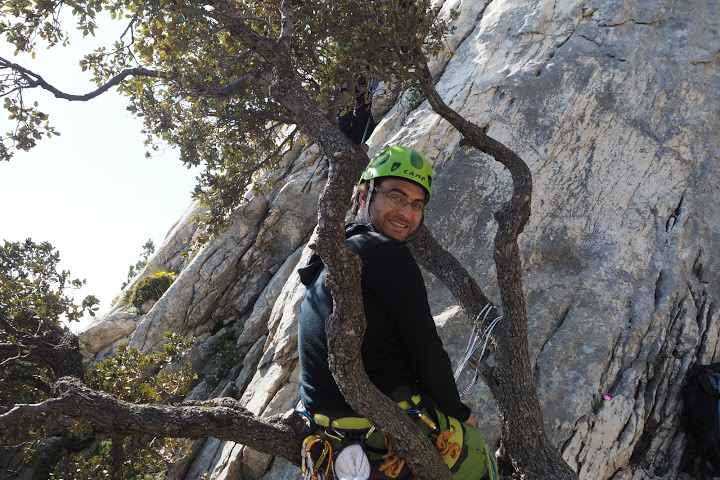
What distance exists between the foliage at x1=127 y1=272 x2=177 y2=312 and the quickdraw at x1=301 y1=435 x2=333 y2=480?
16637mm

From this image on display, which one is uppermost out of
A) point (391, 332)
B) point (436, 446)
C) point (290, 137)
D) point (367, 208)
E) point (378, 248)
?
point (290, 137)

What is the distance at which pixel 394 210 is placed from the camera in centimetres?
382

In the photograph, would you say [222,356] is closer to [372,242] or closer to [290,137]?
[290,137]

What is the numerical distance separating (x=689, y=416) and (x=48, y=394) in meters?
8.63

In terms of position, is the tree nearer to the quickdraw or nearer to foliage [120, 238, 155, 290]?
the quickdraw

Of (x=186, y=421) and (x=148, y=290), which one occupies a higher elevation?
(x=148, y=290)

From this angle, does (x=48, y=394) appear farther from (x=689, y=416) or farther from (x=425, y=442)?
(x=689, y=416)

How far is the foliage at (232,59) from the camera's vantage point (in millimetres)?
6309

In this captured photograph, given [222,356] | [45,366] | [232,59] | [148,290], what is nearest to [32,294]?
[45,366]

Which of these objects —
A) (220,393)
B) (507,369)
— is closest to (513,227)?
(507,369)

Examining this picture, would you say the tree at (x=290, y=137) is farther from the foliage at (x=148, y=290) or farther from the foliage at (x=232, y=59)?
the foliage at (x=148, y=290)

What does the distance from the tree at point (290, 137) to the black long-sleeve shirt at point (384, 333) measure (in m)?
0.29

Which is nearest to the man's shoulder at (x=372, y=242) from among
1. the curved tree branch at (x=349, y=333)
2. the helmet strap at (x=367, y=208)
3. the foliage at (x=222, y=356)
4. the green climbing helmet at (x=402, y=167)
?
the curved tree branch at (x=349, y=333)

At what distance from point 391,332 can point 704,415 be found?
21.2ft
